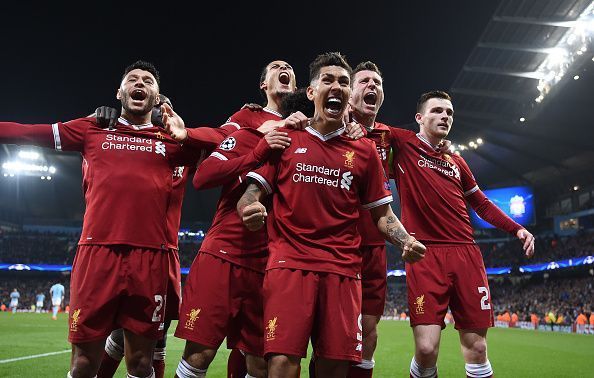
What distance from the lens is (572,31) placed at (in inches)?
964

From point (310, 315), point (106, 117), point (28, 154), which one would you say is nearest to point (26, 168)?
point (28, 154)

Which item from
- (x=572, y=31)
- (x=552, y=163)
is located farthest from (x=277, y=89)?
(x=552, y=163)

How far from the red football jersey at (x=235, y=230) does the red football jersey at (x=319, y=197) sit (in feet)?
1.56

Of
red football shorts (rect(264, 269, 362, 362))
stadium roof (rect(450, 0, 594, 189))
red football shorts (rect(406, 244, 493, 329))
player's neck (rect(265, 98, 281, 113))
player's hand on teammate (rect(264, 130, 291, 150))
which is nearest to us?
red football shorts (rect(264, 269, 362, 362))

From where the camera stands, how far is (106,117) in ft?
14.5

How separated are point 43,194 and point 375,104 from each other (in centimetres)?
5176

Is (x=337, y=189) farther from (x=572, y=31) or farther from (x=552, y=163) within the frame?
(x=552, y=163)

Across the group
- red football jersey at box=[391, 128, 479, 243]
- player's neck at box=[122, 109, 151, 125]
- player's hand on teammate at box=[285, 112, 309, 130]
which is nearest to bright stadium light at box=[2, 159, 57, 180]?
player's neck at box=[122, 109, 151, 125]

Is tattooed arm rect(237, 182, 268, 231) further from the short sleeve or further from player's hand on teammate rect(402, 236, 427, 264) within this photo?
player's hand on teammate rect(402, 236, 427, 264)

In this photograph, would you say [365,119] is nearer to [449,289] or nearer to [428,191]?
[428,191]

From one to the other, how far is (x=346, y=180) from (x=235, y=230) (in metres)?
1.03

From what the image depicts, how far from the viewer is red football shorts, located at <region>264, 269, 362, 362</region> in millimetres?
3328

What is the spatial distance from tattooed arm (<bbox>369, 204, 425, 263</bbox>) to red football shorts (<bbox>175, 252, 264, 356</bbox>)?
1.02 meters

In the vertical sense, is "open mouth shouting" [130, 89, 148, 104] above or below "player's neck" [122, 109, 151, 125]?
above
